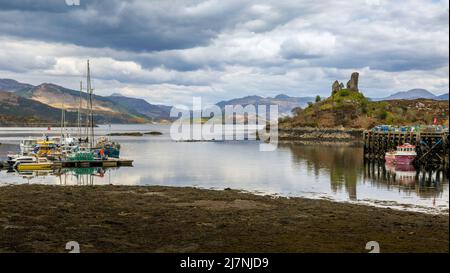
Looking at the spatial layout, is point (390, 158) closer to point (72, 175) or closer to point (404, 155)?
point (404, 155)

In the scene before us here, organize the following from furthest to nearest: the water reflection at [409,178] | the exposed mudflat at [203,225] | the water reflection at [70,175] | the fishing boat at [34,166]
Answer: the fishing boat at [34,166] < the water reflection at [70,175] < the water reflection at [409,178] < the exposed mudflat at [203,225]

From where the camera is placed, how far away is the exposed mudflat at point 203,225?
21328 mm

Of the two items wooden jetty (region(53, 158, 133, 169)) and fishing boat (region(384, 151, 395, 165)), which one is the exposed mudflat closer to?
wooden jetty (region(53, 158, 133, 169))

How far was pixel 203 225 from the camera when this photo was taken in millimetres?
25828

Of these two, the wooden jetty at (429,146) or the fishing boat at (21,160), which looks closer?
the fishing boat at (21,160)

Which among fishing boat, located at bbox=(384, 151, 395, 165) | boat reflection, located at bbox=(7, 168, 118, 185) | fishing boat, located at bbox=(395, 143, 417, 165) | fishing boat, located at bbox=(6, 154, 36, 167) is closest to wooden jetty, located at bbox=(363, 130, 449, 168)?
fishing boat, located at bbox=(395, 143, 417, 165)

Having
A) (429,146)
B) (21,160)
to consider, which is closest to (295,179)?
(429,146)

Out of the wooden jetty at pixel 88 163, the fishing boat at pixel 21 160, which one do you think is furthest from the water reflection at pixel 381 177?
the fishing boat at pixel 21 160

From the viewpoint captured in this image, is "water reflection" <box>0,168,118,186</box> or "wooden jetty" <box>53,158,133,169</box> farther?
"wooden jetty" <box>53,158,133,169</box>

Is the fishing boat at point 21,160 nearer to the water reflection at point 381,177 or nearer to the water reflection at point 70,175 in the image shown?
the water reflection at point 70,175

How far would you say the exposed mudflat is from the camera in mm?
21328
